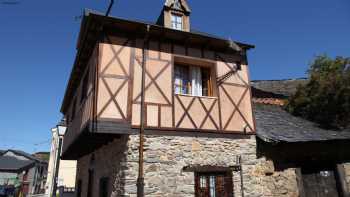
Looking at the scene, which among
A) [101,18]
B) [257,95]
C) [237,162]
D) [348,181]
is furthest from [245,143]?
[257,95]

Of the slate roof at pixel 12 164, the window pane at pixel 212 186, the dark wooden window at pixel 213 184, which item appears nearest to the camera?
the dark wooden window at pixel 213 184

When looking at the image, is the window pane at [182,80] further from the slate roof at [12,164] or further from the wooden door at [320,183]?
the slate roof at [12,164]

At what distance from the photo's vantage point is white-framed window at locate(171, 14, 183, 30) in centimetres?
881

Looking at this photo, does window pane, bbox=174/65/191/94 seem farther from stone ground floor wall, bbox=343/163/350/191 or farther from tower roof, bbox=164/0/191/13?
stone ground floor wall, bbox=343/163/350/191

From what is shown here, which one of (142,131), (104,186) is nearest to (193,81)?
(142,131)

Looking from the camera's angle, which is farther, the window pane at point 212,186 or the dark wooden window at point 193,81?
the dark wooden window at point 193,81

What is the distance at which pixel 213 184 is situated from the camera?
7098 mm

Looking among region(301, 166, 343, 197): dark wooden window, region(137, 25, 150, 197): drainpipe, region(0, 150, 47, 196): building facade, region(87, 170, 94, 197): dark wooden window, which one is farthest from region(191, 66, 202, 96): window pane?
region(0, 150, 47, 196): building facade

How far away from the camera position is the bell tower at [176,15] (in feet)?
28.5

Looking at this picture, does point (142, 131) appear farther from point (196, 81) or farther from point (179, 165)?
point (196, 81)

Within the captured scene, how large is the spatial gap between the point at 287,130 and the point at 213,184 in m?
3.39

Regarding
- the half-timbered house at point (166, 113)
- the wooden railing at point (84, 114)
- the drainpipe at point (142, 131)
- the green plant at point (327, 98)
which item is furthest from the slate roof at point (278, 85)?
the wooden railing at point (84, 114)

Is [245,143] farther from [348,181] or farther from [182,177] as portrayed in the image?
[348,181]

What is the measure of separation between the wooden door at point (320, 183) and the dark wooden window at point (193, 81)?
4.07 meters
